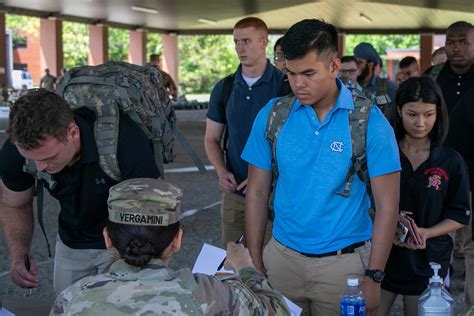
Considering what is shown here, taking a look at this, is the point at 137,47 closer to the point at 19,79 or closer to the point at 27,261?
the point at 19,79

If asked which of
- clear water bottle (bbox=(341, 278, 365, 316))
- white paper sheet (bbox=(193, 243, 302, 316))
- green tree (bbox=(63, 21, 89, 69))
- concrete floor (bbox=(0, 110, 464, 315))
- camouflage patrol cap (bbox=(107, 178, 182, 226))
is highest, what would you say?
green tree (bbox=(63, 21, 89, 69))

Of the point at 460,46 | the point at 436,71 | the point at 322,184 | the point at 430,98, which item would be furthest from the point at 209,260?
the point at 436,71

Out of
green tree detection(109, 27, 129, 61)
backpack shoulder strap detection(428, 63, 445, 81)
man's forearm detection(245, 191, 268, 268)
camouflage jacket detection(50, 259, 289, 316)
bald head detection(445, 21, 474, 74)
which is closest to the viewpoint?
camouflage jacket detection(50, 259, 289, 316)

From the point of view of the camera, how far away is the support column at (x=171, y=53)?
42.6 metres

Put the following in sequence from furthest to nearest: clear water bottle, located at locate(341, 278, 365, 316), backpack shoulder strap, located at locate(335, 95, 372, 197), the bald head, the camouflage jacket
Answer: the bald head → backpack shoulder strap, located at locate(335, 95, 372, 197) → clear water bottle, located at locate(341, 278, 365, 316) → the camouflage jacket

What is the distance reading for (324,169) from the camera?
9.89ft

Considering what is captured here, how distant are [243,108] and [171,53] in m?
38.9

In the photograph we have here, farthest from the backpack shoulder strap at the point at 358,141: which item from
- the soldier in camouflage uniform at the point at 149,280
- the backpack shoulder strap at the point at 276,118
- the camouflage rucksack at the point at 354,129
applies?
the soldier in camouflage uniform at the point at 149,280

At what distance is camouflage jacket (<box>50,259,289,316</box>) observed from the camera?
2115 mm

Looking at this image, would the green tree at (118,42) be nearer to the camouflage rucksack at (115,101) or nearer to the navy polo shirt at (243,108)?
the navy polo shirt at (243,108)

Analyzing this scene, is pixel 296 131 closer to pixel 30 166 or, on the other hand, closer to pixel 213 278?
pixel 213 278

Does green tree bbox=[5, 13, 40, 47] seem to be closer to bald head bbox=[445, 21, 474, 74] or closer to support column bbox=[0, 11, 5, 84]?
support column bbox=[0, 11, 5, 84]

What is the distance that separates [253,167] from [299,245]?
1.30ft

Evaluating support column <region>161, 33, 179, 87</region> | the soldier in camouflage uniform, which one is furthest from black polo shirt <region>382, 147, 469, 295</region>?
support column <region>161, 33, 179, 87</region>
